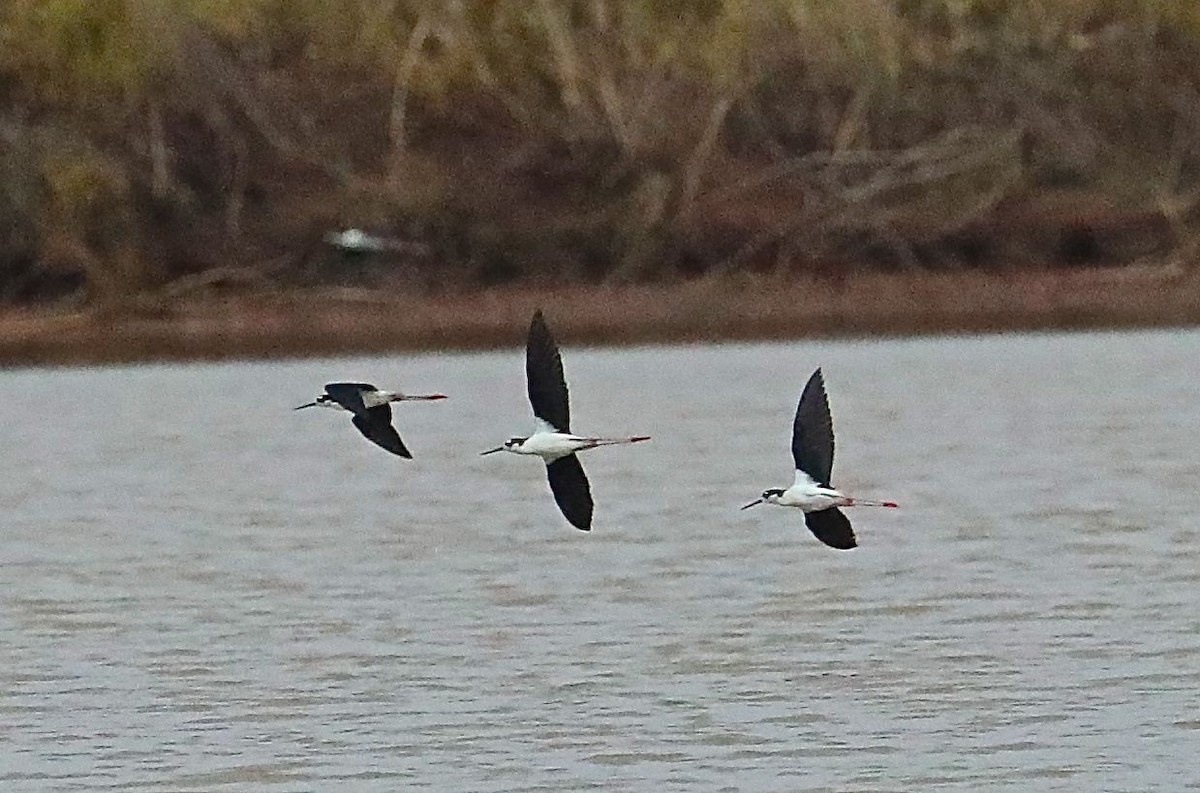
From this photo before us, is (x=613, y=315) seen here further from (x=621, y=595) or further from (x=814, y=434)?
(x=814, y=434)

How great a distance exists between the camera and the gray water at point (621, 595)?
12742 millimetres

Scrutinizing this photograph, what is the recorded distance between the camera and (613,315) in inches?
1273

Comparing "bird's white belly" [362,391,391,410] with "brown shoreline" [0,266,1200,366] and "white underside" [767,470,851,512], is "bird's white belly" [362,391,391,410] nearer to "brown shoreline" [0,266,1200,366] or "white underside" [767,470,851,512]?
"white underside" [767,470,851,512]

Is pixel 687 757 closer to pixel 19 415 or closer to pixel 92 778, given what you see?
pixel 92 778

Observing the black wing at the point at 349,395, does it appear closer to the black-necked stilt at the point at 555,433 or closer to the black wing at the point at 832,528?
the black-necked stilt at the point at 555,433

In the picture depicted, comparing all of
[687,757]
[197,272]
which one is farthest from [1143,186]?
[687,757]

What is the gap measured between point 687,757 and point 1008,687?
1.86m

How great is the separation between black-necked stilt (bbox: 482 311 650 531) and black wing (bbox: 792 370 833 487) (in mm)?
683

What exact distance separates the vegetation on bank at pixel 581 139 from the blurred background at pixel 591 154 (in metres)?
0.04

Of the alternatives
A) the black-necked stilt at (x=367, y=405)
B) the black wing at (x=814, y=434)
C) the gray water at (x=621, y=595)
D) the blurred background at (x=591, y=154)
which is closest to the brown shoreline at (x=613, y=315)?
the blurred background at (x=591, y=154)

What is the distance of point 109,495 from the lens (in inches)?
854

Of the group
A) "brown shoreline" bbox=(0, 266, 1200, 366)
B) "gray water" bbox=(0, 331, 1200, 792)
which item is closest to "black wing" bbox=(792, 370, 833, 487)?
"gray water" bbox=(0, 331, 1200, 792)

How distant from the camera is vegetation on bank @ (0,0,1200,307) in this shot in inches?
1314

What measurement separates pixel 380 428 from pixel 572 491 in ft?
2.89
